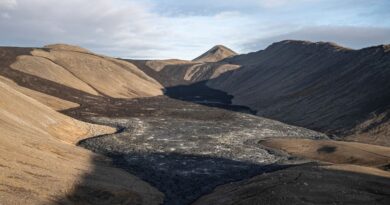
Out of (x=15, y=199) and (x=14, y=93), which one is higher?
(x=14, y=93)

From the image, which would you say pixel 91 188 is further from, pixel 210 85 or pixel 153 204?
pixel 210 85

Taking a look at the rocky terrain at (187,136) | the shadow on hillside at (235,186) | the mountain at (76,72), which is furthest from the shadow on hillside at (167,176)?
the mountain at (76,72)

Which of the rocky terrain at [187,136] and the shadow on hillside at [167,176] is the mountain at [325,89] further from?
the shadow on hillside at [167,176]

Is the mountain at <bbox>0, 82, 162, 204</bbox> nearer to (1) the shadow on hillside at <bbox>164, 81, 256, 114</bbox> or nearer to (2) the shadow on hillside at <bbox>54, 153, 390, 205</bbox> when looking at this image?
(2) the shadow on hillside at <bbox>54, 153, 390, 205</bbox>

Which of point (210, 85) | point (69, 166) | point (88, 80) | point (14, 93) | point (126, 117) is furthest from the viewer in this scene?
point (210, 85)

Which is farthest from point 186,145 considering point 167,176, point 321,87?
point 321,87

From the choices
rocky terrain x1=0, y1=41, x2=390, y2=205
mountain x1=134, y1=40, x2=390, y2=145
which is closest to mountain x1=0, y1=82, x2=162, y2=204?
rocky terrain x1=0, y1=41, x2=390, y2=205

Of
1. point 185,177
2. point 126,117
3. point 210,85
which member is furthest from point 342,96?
point 210,85
